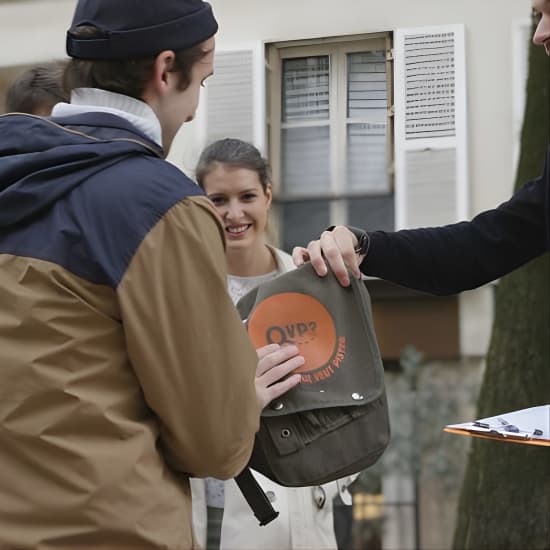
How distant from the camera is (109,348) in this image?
199 centimetres

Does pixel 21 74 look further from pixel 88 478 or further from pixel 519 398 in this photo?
pixel 519 398

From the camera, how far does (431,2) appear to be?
10.2ft

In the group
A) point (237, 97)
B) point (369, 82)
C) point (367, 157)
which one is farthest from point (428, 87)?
point (237, 97)

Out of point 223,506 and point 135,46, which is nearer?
point 135,46

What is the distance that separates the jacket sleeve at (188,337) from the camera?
1.97 meters

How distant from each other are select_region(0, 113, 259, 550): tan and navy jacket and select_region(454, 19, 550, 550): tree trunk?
9.63 feet

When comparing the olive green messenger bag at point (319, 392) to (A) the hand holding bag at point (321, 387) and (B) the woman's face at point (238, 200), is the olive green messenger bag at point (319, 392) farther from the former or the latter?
(B) the woman's face at point (238, 200)

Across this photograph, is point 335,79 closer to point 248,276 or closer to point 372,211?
point 248,276

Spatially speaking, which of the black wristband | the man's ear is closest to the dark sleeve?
the black wristband

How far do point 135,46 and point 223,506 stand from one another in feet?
6.00

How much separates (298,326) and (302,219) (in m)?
2.49

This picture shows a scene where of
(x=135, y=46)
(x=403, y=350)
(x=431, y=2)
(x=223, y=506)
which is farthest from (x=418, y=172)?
(x=403, y=350)

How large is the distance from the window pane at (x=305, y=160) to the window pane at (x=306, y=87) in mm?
59

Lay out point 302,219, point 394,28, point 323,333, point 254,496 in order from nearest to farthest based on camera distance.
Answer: point 254,496, point 323,333, point 394,28, point 302,219
